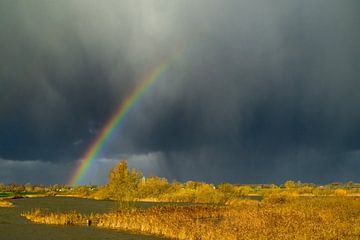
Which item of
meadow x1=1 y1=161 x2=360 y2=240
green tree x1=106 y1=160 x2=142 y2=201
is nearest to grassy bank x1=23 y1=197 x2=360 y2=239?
meadow x1=1 y1=161 x2=360 y2=240

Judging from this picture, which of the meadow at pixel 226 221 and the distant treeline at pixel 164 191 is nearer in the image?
the meadow at pixel 226 221

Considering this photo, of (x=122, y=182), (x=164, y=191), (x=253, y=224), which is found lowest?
(x=253, y=224)

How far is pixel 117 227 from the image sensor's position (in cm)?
4191

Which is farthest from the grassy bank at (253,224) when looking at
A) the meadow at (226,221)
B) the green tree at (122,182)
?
the green tree at (122,182)

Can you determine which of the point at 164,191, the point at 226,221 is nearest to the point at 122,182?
the point at 226,221

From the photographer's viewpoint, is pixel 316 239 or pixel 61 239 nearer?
pixel 316 239

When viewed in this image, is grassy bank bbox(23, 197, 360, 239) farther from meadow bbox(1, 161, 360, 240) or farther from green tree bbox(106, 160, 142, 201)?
green tree bbox(106, 160, 142, 201)

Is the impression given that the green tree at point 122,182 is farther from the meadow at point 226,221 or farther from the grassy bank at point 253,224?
the grassy bank at point 253,224

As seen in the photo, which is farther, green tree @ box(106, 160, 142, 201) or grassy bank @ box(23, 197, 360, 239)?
green tree @ box(106, 160, 142, 201)

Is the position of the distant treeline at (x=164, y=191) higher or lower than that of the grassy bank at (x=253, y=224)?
higher

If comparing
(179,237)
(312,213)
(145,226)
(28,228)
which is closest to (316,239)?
(179,237)

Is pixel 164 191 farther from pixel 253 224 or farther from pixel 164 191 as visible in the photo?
pixel 253 224

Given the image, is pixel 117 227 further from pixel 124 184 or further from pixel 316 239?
pixel 316 239

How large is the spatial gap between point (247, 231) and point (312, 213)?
13.9 m
